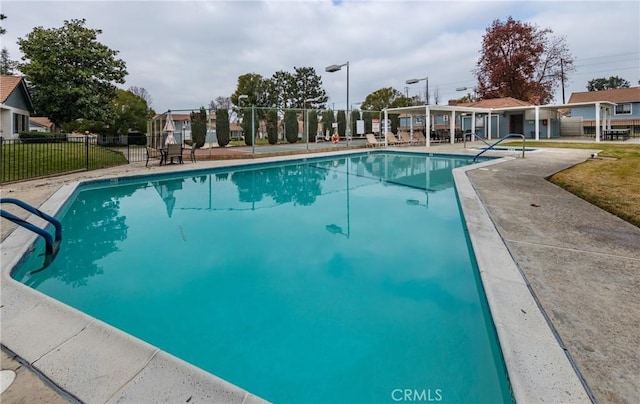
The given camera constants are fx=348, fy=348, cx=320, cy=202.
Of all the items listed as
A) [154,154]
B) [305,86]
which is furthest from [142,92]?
[154,154]

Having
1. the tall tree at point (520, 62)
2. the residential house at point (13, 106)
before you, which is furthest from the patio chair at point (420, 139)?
the residential house at point (13, 106)

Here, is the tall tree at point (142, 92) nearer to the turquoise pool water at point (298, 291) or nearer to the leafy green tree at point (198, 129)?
the leafy green tree at point (198, 129)

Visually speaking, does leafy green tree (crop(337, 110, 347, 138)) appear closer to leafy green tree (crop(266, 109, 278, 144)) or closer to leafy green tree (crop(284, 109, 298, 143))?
leafy green tree (crop(284, 109, 298, 143))

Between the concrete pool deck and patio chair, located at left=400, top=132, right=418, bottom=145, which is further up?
patio chair, located at left=400, top=132, right=418, bottom=145

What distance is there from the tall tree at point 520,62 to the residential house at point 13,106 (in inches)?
1472

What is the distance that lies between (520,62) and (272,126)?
24955 millimetres

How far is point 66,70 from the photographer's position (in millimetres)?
20734

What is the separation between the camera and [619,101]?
31.5 meters

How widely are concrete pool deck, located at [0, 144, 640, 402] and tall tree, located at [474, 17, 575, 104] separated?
1378 inches

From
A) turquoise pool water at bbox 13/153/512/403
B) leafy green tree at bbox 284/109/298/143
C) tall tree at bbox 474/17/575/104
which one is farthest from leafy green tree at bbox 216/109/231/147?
tall tree at bbox 474/17/575/104

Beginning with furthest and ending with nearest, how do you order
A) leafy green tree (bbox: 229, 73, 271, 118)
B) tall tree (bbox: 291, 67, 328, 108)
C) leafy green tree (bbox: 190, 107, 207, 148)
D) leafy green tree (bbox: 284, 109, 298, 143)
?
tall tree (bbox: 291, 67, 328, 108) < leafy green tree (bbox: 229, 73, 271, 118) < leafy green tree (bbox: 284, 109, 298, 143) < leafy green tree (bbox: 190, 107, 207, 148)

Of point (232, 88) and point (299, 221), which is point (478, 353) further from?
point (232, 88)

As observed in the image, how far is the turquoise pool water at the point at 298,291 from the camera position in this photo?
2193 mm

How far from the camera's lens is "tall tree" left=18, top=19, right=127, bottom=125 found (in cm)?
2016
